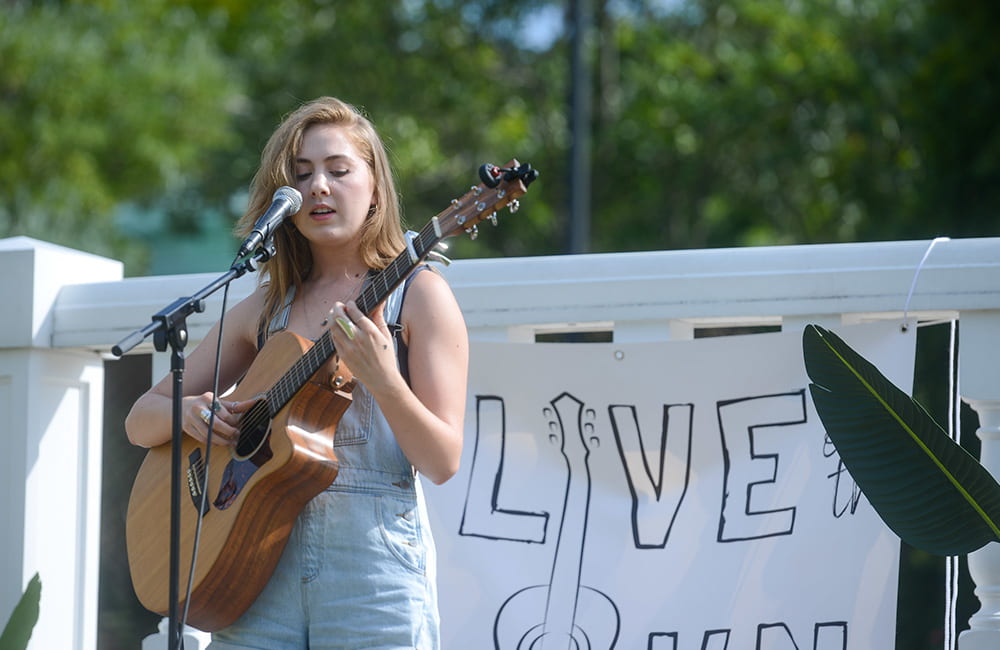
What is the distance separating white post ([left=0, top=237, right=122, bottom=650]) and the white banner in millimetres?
1039

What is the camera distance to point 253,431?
244 centimetres

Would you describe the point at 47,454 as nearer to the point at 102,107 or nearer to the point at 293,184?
the point at 293,184

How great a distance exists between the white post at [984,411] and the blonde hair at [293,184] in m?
1.20

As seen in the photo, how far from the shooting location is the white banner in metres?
2.67

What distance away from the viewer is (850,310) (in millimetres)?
2721

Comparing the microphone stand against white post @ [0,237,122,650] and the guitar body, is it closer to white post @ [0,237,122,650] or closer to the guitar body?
the guitar body

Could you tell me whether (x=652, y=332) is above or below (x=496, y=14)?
below

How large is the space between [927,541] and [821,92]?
11169 mm

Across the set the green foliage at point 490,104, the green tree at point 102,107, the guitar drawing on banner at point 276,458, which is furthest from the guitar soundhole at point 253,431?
the green tree at point 102,107

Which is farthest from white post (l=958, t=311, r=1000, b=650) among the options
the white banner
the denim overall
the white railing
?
the denim overall

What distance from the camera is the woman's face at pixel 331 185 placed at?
2469mm

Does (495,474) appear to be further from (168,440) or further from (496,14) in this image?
(496,14)

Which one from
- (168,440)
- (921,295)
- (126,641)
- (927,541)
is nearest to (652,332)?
(921,295)

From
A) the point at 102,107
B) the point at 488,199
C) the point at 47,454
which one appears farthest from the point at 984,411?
the point at 102,107
